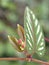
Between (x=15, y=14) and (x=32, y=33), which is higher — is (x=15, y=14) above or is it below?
above

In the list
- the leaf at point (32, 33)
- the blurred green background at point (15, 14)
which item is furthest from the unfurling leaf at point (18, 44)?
the blurred green background at point (15, 14)

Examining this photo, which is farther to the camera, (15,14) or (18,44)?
(15,14)

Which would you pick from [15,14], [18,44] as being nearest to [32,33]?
[18,44]

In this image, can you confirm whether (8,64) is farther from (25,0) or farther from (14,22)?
(25,0)

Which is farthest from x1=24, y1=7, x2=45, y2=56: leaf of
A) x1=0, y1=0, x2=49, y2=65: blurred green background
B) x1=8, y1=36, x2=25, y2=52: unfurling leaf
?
x1=0, y1=0, x2=49, y2=65: blurred green background

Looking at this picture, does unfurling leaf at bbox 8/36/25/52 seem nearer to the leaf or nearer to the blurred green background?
the leaf

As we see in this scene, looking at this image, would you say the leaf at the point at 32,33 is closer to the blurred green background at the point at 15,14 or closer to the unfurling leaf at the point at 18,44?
the unfurling leaf at the point at 18,44

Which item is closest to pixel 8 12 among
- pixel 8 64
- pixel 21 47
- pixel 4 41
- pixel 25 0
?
pixel 25 0

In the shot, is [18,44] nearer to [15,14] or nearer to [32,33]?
[32,33]
